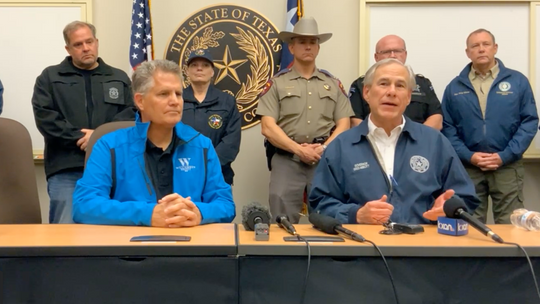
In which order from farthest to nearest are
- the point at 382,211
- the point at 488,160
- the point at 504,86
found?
the point at 504,86 < the point at 488,160 < the point at 382,211

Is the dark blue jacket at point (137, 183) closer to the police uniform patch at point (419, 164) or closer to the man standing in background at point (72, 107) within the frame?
the police uniform patch at point (419, 164)

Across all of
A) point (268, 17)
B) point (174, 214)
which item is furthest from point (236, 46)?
point (174, 214)

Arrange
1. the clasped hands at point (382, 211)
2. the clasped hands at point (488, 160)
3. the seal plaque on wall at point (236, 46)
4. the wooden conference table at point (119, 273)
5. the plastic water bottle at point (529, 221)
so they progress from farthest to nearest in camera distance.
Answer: the seal plaque on wall at point (236, 46), the clasped hands at point (488, 160), the clasped hands at point (382, 211), the plastic water bottle at point (529, 221), the wooden conference table at point (119, 273)

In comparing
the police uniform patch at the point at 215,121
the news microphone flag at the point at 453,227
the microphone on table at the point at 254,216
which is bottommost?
the news microphone flag at the point at 453,227

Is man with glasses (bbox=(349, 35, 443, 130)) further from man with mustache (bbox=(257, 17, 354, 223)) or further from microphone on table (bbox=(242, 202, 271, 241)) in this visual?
microphone on table (bbox=(242, 202, 271, 241))

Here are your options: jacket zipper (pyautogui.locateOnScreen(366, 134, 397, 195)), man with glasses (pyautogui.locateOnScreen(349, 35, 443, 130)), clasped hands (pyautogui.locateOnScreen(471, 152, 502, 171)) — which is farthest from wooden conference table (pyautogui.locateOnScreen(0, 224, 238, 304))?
clasped hands (pyautogui.locateOnScreen(471, 152, 502, 171))

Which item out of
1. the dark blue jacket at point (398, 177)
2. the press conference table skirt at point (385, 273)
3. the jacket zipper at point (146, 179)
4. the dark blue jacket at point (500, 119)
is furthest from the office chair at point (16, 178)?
the dark blue jacket at point (500, 119)

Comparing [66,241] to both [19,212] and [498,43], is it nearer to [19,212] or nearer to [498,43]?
[19,212]

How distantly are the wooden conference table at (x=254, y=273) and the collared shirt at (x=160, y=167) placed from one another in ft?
2.44

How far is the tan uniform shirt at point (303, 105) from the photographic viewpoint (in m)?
4.10

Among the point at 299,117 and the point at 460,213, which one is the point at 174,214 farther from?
the point at 299,117

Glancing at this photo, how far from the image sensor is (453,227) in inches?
74.7

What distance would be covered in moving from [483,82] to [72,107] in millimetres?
3102

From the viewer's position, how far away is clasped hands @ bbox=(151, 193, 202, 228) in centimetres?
212
